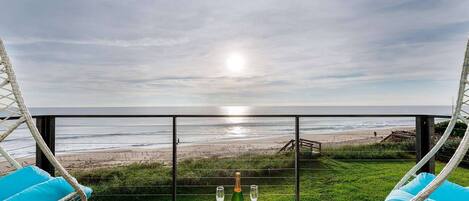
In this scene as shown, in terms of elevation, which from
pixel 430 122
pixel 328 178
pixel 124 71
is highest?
pixel 124 71

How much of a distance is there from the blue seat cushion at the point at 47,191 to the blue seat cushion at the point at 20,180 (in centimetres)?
11

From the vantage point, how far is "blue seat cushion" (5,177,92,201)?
1450 millimetres

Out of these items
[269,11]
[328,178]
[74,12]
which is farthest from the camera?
[328,178]

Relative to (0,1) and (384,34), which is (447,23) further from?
(0,1)

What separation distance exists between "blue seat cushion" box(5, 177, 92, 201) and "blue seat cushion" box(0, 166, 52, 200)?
107mm

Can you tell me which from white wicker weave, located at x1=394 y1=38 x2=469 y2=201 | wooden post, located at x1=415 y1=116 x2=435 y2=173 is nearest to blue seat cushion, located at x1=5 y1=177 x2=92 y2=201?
white wicker weave, located at x1=394 y1=38 x2=469 y2=201

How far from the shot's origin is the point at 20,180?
5.41ft

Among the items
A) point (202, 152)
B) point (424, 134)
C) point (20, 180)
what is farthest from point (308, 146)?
point (20, 180)

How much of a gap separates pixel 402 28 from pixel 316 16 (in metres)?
1.83

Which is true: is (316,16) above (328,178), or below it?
above

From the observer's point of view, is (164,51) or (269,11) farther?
(164,51)

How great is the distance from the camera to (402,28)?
661 centimetres

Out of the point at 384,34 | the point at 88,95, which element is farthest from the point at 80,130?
the point at 384,34

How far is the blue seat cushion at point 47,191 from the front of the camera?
1450 millimetres
